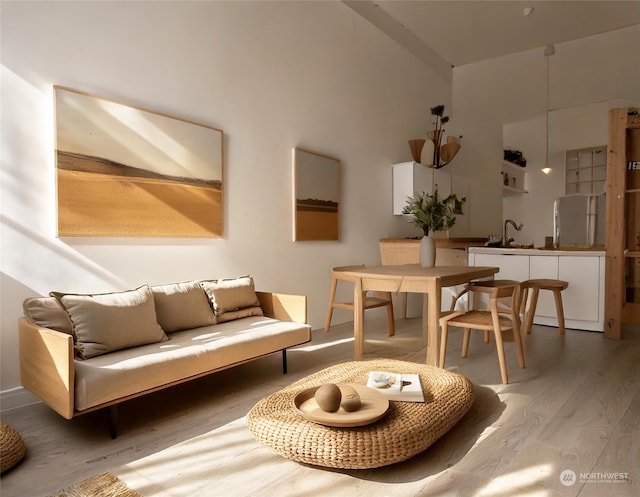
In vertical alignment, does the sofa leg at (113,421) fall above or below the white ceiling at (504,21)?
below

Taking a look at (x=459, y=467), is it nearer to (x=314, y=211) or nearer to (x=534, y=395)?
(x=534, y=395)

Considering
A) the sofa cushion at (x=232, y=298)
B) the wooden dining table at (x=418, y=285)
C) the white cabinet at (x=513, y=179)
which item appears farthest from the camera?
the white cabinet at (x=513, y=179)

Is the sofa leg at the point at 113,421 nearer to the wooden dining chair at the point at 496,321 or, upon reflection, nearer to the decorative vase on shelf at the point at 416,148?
the wooden dining chair at the point at 496,321

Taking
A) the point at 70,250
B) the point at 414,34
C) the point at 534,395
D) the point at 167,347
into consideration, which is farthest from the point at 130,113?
the point at 414,34

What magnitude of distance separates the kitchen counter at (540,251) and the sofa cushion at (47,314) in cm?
414

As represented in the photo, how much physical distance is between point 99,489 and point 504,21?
6214 millimetres

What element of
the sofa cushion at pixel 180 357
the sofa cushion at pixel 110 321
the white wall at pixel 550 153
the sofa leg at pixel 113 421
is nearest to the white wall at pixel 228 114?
the sofa cushion at pixel 110 321

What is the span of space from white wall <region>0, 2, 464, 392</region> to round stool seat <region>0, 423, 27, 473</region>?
67 centimetres

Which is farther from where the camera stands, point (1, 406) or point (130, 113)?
point (130, 113)

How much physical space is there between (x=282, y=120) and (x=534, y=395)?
3.06 metres

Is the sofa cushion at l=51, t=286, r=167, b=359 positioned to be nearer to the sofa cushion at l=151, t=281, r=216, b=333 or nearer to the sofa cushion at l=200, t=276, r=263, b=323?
the sofa cushion at l=151, t=281, r=216, b=333

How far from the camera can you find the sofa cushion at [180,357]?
1999 millimetres

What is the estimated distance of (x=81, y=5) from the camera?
2.71 m

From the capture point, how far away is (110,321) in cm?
237
